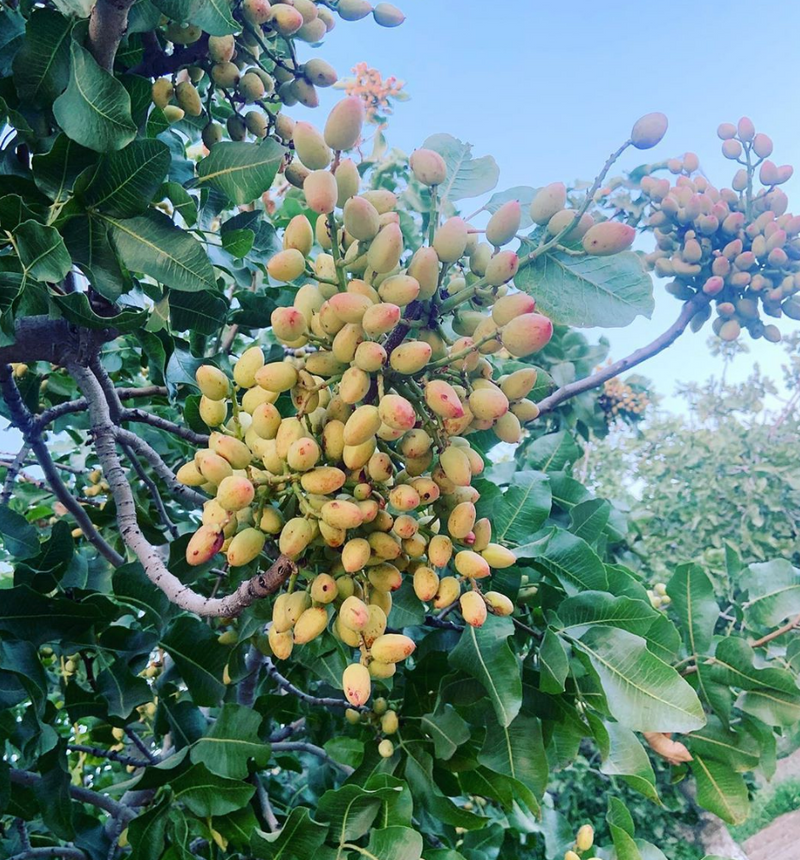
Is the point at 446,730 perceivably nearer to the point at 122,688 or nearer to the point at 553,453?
the point at 122,688

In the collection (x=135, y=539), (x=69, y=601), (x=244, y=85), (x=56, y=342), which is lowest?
(x=69, y=601)

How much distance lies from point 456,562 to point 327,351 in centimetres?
26

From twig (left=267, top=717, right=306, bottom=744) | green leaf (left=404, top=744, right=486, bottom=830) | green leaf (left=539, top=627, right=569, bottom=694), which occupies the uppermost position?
green leaf (left=539, top=627, right=569, bottom=694)

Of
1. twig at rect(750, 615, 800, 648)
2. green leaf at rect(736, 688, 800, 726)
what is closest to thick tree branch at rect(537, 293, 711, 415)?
twig at rect(750, 615, 800, 648)

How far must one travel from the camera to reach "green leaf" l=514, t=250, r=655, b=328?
749 millimetres

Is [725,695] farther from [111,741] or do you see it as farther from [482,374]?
[111,741]

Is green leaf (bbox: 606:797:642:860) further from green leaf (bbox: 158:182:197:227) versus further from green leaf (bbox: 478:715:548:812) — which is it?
green leaf (bbox: 158:182:197:227)

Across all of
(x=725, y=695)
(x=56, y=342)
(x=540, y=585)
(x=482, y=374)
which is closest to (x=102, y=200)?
(x=56, y=342)

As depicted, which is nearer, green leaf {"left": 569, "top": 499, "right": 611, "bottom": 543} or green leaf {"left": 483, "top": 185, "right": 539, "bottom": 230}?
green leaf {"left": 483, "top": 185, "right": 539, "bottom": 230}

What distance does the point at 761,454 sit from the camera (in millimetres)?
4559

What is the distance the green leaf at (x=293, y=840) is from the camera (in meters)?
0.94

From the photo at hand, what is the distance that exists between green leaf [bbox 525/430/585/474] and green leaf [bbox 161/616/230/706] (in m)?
0.70

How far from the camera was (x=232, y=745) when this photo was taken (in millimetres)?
1067

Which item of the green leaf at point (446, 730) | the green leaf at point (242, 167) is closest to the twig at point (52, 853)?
the green leaf at point (446, 730)
